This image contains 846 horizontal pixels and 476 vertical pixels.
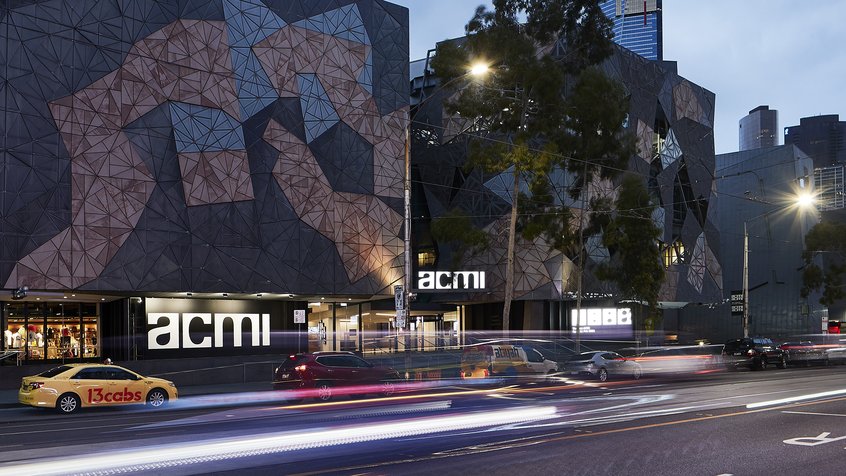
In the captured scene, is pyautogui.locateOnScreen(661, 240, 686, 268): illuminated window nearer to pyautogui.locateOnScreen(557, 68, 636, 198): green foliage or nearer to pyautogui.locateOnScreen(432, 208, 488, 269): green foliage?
pyautogui.locateOnScreen(557, 68, 636, 198): green foliage

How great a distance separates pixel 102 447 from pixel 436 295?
3836cm

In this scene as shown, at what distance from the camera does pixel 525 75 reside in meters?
37.0

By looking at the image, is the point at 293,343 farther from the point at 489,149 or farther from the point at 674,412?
the point at 674,412

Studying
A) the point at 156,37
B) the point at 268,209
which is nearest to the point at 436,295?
the point at 268,209

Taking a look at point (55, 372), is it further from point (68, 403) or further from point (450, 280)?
point (450, 280)

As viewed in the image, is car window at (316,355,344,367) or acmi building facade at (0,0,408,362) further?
acmi building facade at (0,0,408,362)

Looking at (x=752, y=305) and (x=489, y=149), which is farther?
(x=752, y=305)

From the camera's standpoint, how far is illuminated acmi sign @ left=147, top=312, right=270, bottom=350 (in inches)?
1513

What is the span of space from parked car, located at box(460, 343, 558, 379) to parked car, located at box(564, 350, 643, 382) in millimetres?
1206

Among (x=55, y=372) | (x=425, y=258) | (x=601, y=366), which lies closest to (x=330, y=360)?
(x=55, y=372)

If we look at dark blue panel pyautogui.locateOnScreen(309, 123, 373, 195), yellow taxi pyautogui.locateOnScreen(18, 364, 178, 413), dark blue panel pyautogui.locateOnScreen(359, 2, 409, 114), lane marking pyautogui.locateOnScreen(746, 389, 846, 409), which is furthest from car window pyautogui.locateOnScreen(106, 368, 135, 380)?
dark blue panel pyautogui.locateOnScreen(359, 2, 409, 114)

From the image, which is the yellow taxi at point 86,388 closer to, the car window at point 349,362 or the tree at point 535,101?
the car window at point 349,362

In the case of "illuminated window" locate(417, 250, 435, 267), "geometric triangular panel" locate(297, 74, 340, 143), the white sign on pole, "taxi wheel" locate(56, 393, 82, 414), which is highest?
"geometric triangular panel" locate(297, 74, 340, 143)

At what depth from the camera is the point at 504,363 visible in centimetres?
3053
